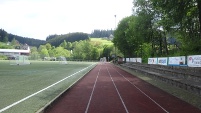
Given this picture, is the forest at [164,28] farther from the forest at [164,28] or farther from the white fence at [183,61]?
the white fence at [183,61]

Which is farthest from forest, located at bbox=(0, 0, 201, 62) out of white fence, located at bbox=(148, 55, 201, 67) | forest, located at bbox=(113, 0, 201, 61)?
white fence, located at bbox=(148, 55, 201, 67)

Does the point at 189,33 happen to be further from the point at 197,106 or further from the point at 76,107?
Result: the point at 76,107

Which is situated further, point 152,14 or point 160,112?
point 152,14

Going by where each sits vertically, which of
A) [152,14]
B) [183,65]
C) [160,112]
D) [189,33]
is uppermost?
[152,14]

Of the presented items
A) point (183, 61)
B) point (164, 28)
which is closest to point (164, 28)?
point (164, 28)

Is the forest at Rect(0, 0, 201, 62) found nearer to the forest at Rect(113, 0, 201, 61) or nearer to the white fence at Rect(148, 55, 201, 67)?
the forest at Rect(113, 0, 201, 61)

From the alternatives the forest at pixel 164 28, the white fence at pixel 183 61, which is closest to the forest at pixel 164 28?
the forest at pixel 164 28

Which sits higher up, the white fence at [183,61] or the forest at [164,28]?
the forest at [164,28]

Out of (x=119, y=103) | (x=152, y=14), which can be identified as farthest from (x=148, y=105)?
(x=152, y=14)

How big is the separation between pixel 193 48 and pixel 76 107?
20.0 m

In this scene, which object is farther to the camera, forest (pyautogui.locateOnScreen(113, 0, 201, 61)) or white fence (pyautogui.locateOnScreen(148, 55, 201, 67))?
forest (pyautogui.locateOnScreen(113, 0, 201, 61))

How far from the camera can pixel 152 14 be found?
165ft

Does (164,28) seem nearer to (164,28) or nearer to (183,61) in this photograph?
(164,28)

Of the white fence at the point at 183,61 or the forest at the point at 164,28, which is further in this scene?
the forest at the point at 164,28
